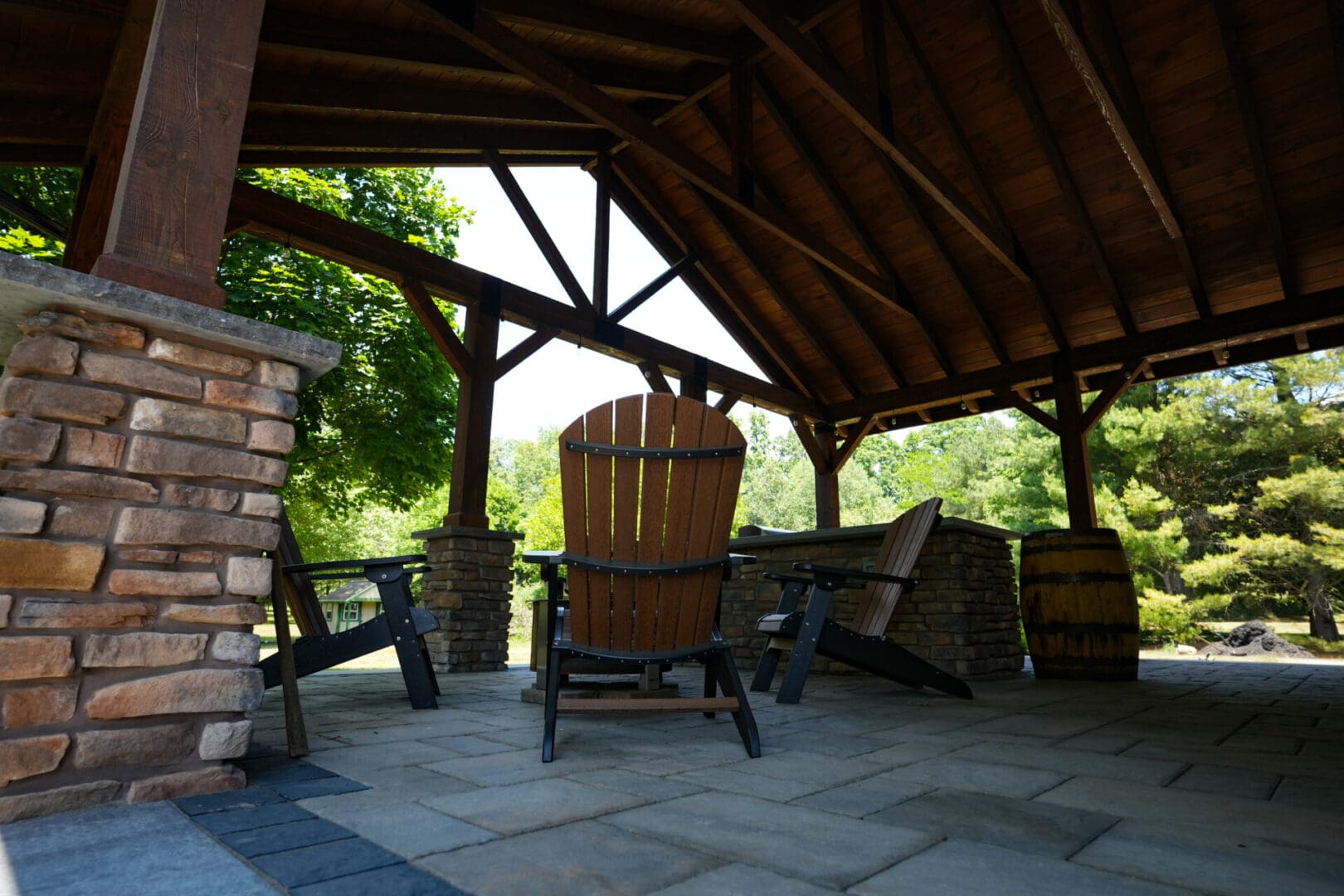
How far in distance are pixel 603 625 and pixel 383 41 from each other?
3821 millimetres

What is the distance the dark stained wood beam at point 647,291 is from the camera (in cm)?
712

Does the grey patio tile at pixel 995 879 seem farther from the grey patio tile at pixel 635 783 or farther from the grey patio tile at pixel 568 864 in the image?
the grey patio tile at pixel 635 783

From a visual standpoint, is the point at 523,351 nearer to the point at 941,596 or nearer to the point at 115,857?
the point at 941,596

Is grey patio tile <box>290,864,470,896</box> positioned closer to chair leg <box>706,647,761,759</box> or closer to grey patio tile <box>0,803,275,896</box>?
grey patio tile <box>0,803,275,896</box>

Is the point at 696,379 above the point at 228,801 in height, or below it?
above

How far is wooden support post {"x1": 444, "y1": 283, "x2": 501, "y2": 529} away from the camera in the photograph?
533cm

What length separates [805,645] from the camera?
3.38 metres

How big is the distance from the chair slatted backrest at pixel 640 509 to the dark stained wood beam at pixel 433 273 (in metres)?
3.77

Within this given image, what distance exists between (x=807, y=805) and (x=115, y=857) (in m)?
1.26

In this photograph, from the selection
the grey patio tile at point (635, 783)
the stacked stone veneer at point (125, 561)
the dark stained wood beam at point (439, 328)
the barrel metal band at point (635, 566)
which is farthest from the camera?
the dark stained wood beam at point (439, 328)

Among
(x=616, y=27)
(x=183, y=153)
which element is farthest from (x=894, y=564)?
(x=616, y=27)

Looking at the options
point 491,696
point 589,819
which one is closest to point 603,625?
point 589,819

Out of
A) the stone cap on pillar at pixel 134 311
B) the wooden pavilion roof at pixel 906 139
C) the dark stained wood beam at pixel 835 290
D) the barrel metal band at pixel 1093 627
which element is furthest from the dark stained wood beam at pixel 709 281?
the stone cap on pillar at pixel 134 311

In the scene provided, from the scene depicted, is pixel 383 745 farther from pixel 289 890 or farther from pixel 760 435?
pixel 760 435
